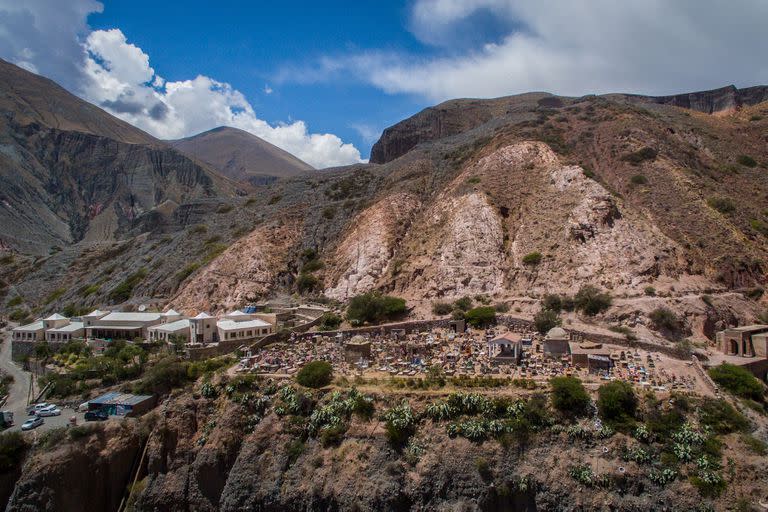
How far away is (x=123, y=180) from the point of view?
127000mm

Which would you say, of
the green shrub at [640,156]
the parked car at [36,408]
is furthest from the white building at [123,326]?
the green shrub at [640,156]

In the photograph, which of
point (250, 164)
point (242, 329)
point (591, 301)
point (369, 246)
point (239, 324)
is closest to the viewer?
point (591, 301)

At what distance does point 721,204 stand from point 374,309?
24909mm

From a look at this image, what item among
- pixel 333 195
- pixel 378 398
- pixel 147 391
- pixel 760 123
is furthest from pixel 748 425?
pixel 760 123

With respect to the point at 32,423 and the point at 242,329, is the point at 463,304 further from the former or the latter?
the point at 32,423

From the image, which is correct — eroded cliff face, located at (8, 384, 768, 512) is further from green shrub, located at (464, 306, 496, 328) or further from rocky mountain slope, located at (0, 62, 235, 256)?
rocky mountain slope, located at (0, 62, 235, 256)

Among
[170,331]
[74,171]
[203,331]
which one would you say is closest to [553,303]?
[203,331]

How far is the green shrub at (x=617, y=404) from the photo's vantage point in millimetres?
19969

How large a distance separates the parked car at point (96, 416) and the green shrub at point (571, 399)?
64.5 ft

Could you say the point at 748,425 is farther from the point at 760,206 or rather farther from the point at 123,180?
the point at 123,180

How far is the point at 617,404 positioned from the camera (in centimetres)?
2009

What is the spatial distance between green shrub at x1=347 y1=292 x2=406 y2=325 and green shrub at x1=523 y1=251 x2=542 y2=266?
28.1ft

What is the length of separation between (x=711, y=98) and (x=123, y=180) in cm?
11721

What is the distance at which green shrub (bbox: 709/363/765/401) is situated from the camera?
2166 cm
